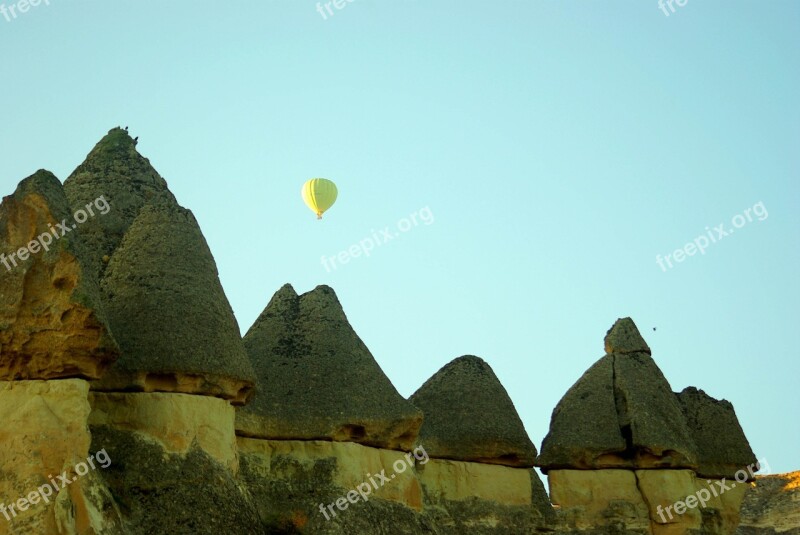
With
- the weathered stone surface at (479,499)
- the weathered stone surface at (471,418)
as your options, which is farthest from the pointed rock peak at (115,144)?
the weathered stone surface at (479,499)

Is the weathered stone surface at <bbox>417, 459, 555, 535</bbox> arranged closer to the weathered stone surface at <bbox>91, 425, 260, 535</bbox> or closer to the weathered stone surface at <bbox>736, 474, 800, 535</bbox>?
the weathered stone surface at <bbox>91, 425, 260, 535</bbox>

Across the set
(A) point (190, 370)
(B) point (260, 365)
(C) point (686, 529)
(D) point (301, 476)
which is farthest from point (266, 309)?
(C) point (686, 529)

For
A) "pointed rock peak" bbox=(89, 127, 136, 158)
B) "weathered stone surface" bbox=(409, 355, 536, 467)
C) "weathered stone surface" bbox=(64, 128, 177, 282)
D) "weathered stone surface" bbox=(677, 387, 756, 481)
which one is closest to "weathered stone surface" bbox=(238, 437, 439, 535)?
"weathered stone surface" bbox=(409, 355, 536, 467)

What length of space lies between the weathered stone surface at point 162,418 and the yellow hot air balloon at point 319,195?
17.4 metres

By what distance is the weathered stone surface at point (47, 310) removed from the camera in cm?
1088

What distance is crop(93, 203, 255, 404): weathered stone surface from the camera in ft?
40.3

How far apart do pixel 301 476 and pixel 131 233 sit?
3290 millimetres

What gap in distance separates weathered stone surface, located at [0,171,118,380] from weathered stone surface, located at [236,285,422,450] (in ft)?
12.4

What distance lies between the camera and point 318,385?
15.2 metres

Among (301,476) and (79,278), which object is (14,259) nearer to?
(79,278)

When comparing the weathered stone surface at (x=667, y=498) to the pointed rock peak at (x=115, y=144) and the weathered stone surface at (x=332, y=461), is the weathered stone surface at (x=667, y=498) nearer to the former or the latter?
the weathered stone surface at (x=332, y=461)

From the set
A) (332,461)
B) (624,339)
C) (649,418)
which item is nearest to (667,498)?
(649,418)

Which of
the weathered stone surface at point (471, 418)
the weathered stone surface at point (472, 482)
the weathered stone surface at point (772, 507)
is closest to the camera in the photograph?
the weathered stone surface at point (472, 482)

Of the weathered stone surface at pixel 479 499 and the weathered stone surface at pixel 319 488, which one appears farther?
the weathered stone surface at pixel 479 499
